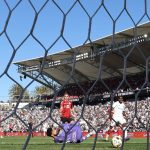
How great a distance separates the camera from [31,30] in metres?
2.28

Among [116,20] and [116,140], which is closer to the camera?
[116,20]

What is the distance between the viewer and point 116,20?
8.63 ft

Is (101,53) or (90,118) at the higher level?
(90,118)

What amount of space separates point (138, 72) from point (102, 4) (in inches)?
1192

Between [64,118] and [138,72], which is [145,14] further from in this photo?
[138,72]

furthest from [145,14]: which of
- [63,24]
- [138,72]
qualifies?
[138,72]

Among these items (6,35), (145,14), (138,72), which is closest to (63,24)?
(6,35)

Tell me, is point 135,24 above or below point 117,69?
below

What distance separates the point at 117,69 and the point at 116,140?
26072mm

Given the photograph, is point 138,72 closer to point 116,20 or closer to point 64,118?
point 64,118

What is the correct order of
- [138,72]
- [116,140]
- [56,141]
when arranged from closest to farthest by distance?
1. [116,140]
2. [56,141]
3. [138,72]

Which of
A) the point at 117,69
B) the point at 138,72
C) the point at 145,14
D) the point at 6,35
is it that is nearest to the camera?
the point at 6,35

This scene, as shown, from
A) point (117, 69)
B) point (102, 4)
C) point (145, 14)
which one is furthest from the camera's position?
point (117, 69)

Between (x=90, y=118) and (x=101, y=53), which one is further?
(x=90, y=118)
